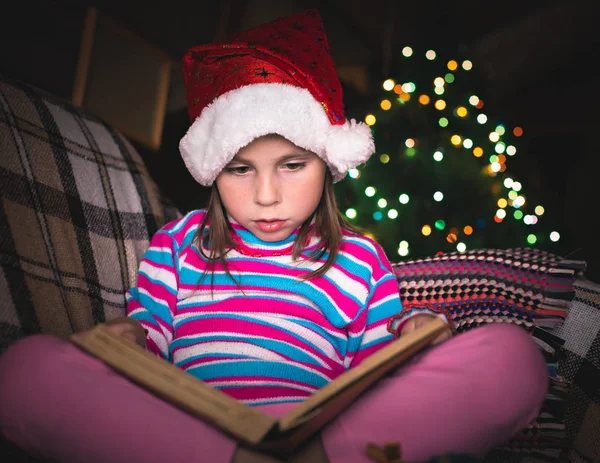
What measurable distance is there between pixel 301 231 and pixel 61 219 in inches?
16.6

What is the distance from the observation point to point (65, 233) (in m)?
0.84

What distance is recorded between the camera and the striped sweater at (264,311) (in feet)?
2.65

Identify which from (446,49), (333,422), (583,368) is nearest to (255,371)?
(333,422)

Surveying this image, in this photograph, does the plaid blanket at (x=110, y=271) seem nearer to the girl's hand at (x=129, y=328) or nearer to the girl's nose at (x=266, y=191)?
the girl's hand at (x=129, y=328)

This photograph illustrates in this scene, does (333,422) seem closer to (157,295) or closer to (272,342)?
(272,342)

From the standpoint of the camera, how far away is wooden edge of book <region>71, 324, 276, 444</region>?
1.49 feet

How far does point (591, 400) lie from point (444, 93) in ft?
2.45

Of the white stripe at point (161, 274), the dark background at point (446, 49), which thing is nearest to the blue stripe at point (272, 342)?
the white stripe at point (161, 274)

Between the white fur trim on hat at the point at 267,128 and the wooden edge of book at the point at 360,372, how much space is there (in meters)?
0.36

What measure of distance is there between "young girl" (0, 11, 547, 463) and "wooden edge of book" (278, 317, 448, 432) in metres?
0.07

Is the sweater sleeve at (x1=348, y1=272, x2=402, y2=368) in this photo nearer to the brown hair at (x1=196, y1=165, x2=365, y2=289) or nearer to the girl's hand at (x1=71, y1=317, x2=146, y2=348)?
the brown hair at (x1=196, y1=165, x2=365, y2=289)

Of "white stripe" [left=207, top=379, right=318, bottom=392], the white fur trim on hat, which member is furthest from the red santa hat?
"white stripe" [left=207, top=379, right=318, bottom=392]

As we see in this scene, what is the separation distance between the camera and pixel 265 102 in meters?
0.79

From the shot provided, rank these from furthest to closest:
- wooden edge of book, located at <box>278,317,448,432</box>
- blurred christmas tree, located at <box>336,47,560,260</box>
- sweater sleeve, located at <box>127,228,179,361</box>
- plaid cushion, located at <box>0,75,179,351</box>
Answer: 1. blurred christmas tree, located at <box>336,47,560,260</box>
2. sweater sleeve, located at <box>127,228,179,361</box>
3. plaid cushion, located at <box>0,75,179,351</box>
4. wooden edge of book, located at <box>278,317,448,432</box>
